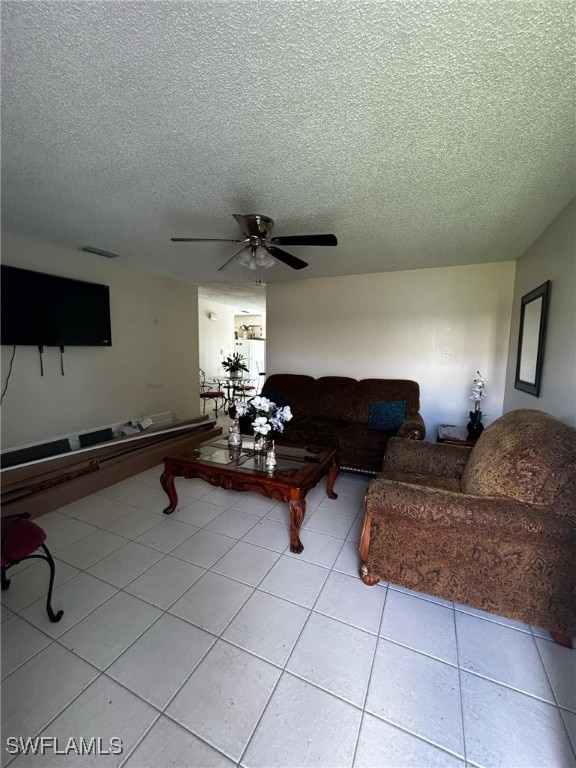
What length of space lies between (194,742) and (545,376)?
2.90m

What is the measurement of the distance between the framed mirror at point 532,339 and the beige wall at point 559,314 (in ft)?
0.20

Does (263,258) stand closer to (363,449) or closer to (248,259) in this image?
(248,259)

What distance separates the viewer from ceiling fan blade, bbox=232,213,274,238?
6.26ft

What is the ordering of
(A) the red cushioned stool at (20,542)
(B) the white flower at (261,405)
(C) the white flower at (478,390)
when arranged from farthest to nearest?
(C) the white flower at (478,390)
(B) the white flower at (261,405)
(A) the red cushioned stool at (20,542)

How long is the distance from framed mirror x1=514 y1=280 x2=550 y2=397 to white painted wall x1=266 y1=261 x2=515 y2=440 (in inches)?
22.6

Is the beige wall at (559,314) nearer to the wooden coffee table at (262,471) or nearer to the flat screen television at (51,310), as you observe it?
the wooden coffee table at (262,471)

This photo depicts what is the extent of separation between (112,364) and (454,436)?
13.2 ft

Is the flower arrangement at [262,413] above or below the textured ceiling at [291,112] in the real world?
below

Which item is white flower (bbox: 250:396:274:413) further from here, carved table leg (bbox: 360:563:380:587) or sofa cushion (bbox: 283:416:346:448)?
carved table leg (bbox: 360:563:380:587)

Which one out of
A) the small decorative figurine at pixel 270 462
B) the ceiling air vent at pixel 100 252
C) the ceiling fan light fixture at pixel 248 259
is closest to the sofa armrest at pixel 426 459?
the small decorative figurine at pixel 270 462

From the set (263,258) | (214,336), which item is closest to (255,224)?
(263,258)

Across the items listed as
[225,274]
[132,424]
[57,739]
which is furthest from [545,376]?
[132,424]

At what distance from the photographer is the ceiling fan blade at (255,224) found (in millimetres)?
1909

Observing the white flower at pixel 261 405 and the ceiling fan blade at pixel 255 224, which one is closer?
the ceiling fan blade at pixel 255 224
